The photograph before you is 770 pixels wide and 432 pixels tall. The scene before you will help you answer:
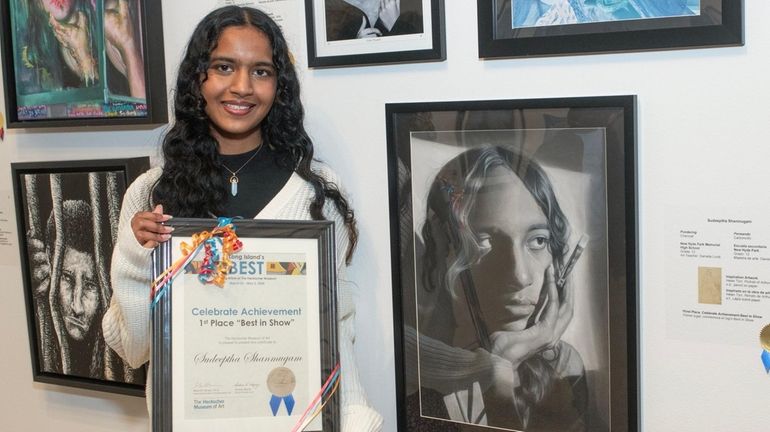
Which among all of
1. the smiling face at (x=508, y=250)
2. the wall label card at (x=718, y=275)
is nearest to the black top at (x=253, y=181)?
the smiling face at (x=508, y=250)

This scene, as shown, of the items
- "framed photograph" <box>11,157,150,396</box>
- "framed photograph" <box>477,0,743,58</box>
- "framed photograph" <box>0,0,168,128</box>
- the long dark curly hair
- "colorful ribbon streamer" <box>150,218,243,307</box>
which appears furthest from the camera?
"framed photograph" <box>11,157,150,396</box>

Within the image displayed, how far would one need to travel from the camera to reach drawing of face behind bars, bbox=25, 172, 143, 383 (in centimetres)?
181

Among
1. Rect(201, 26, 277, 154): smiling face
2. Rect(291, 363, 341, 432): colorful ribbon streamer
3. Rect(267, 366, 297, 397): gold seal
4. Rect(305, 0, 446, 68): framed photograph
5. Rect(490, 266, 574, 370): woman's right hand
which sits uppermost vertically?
Rect(305, 0, 446, 68): framed photograph

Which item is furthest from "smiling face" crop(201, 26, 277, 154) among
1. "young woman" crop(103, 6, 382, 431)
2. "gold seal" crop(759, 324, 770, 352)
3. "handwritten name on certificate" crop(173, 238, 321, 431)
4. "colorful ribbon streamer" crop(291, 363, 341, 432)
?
"gold seal" crop(759, 324, 770, 352)

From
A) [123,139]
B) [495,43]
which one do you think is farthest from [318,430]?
[123,139]

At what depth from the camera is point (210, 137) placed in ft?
4.84

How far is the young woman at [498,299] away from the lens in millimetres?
1369

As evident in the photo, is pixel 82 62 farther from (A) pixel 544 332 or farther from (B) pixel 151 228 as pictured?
(A) pixel 544 332

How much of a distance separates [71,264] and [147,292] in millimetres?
551

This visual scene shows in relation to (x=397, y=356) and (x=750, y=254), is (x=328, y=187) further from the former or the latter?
(x=750, y=254)

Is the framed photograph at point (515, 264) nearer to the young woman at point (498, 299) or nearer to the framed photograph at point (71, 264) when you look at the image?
the young woman at point (498, 299)

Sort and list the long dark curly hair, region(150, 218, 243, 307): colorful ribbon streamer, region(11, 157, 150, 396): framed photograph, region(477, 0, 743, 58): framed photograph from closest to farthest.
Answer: region(477, 0, 743, 58): framed photograph → region(150, 218, 243, 307): colorful ribbon streamer → the long dark curly hair → region(11, 157, 150, 396): framed photograph

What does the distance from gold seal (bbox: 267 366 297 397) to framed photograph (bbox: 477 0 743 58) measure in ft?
2.07

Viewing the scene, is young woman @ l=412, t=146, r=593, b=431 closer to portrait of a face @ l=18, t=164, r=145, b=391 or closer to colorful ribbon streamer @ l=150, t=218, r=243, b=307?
colorful ribbon streamer @ l=150, t=218, r=243, b=307
